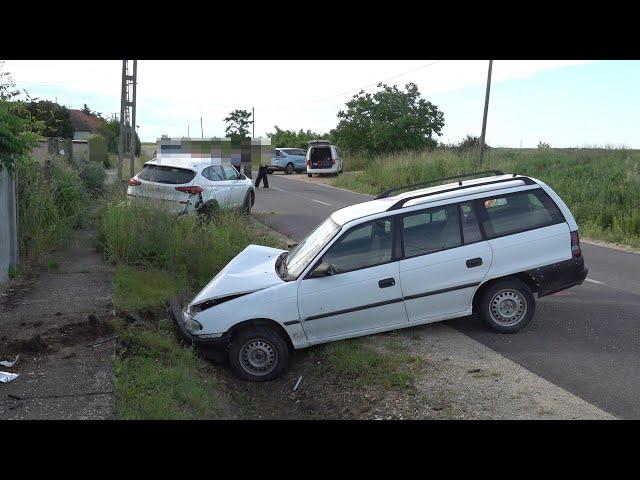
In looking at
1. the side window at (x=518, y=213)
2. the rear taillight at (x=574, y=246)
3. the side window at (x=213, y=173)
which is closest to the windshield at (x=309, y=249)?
the side window at (x=518, y=213)

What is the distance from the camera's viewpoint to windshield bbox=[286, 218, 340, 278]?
24.6ft

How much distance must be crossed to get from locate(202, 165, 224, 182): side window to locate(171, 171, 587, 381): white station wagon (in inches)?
310

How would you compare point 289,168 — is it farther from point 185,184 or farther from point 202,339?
point 202,339

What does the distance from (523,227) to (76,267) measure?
6.75 m

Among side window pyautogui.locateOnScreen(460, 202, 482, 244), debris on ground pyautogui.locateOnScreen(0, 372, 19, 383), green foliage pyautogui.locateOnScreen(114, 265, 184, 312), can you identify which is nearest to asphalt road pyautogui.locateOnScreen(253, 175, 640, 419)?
side window pyautogui.locateOnScreen(460, 202, 482, 244)

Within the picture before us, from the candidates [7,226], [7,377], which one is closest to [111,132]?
[7,226]

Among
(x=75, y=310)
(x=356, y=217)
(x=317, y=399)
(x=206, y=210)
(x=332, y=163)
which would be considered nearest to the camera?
(x=317, y=399)

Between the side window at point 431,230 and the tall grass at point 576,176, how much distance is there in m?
9.06

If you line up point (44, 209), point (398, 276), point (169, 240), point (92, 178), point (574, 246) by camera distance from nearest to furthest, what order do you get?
1. point (398, 276)
2. point (574, 246)
3. point (169, 240)
4. point (44, 209)
5. point (92, 178)

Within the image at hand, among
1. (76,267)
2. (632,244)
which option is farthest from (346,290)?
(632,244)

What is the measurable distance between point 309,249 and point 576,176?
17257 millimetres

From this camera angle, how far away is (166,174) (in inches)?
593

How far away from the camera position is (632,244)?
15352mm
